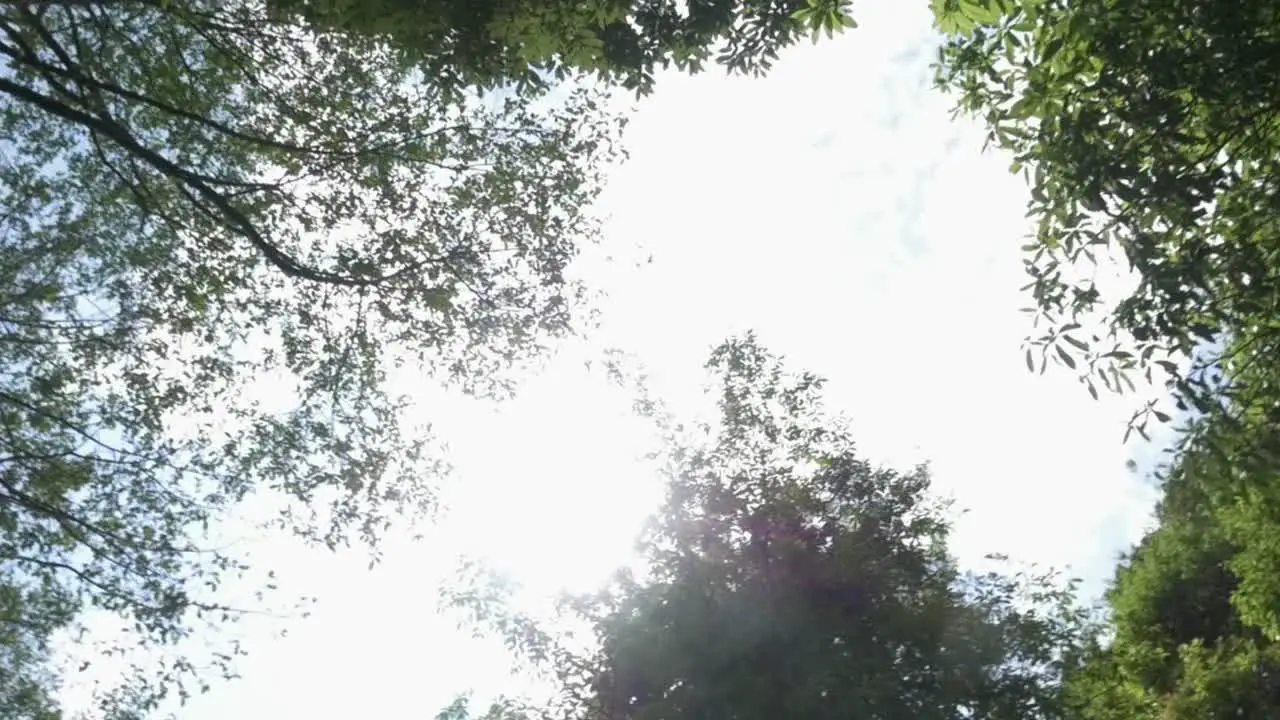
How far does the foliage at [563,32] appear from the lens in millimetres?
6988

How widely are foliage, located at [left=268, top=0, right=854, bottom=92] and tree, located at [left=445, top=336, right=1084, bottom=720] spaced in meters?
7.64

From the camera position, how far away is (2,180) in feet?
44.0

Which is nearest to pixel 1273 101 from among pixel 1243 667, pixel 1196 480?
pixel 1196 480

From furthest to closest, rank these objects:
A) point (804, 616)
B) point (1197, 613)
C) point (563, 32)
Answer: point (1197, 613) → point (804, 616) → point (563, 32)

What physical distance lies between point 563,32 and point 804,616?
28.9ft

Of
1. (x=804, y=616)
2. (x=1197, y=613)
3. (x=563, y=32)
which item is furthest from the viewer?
(x=1197, y=613)

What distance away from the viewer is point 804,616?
12.3m

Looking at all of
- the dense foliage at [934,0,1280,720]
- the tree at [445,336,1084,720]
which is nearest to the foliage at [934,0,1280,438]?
the dense foliage at [934,0,1280,720]

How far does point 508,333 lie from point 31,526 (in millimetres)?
7910

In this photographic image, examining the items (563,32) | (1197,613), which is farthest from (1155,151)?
(1197,613)

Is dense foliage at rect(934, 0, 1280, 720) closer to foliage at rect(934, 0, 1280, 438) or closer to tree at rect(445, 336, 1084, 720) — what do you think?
foliage at rect(934, 0, 1280, 438)

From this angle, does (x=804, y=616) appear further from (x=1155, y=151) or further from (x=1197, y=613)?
(x=1197, y=613)

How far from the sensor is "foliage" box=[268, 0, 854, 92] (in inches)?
275

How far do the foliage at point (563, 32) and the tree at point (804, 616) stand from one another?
764cm
